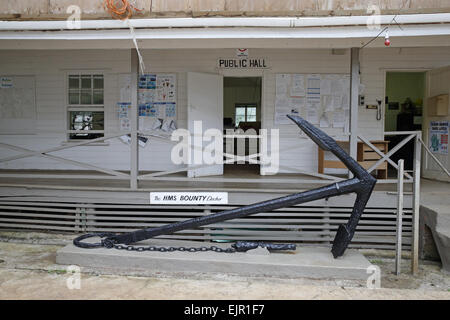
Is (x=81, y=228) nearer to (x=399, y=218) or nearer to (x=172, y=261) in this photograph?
(x=172, y=261)

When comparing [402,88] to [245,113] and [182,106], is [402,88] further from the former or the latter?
[182,106]

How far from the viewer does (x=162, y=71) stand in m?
7.97

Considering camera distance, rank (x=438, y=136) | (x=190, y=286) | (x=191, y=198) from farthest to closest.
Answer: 1. (x=438, y=136)
2. (x=191, y=198)
3. (x=190, y=286)

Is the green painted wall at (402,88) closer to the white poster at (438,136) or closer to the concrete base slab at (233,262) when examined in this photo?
the white poster at (438,136)

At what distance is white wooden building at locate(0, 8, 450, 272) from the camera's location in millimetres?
5289

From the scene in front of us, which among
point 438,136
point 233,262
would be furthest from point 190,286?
point 438,136

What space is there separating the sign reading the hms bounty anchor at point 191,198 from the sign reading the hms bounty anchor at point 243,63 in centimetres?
301

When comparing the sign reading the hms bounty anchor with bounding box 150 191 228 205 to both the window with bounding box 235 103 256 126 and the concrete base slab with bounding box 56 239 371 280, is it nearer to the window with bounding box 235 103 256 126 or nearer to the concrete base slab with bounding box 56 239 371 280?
the concrete base slab with bounding box 56 239 371 280

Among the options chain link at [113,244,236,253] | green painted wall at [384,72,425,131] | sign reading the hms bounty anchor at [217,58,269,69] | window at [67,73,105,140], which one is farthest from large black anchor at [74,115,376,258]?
green painted wall at [384,72,425,131]

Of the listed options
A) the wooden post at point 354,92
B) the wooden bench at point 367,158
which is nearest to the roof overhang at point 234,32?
the wooden post at point 354,92

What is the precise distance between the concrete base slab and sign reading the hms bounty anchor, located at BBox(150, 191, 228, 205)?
1.02 m

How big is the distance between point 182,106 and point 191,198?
2.71 meters

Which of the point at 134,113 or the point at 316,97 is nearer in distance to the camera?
the point at 134,113

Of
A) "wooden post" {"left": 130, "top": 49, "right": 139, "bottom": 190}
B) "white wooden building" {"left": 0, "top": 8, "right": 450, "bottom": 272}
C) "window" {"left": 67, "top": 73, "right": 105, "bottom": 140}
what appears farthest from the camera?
"window" {"left": 67, "top": 73, "right": 105, "bottom": 140}
